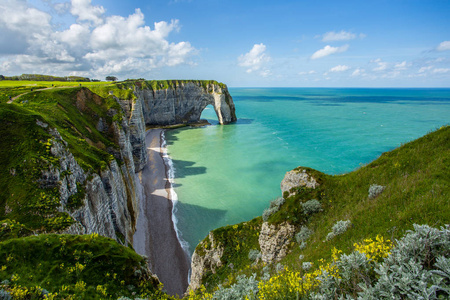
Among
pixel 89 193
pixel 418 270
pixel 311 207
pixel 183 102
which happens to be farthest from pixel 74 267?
pixel 183 102

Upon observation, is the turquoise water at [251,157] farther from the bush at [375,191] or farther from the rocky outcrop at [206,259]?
the bush at [375,191]

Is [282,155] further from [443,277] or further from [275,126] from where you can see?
[443,277]

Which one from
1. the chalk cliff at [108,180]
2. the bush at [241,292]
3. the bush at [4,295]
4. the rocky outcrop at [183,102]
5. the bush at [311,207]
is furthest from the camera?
the rocky outcrop at [183,102]

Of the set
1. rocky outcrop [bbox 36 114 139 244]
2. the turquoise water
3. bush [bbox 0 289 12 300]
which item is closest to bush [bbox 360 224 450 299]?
bush [bbox 0 289 12 300]

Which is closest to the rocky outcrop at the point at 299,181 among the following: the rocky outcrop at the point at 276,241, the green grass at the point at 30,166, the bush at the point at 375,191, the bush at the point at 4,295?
the rocky outcrop at the point at 276,241

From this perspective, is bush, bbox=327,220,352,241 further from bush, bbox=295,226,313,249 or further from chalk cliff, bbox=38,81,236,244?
chalk cliff, bbox=38,81,236,244

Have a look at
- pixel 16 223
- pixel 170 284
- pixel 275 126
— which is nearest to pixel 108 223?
pixel 16 223

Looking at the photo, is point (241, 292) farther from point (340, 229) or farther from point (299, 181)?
point (299, 181)

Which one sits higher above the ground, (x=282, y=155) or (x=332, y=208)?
(x=332, y=208)
